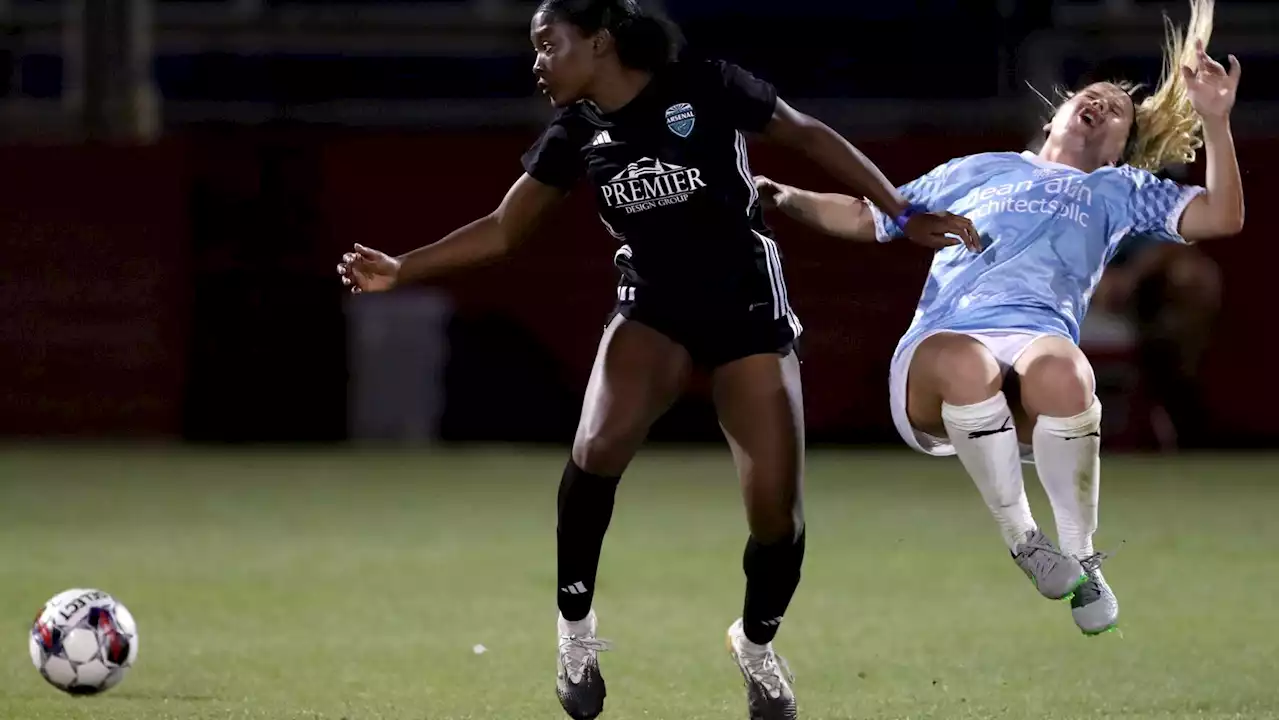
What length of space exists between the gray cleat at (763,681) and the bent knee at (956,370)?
91 cm

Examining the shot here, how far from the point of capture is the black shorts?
5.37 m

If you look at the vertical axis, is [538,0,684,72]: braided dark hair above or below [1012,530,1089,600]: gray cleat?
above

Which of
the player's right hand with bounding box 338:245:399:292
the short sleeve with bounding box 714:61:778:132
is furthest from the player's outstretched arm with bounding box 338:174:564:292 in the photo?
the short sleeve with bounding box 714:61:778:132

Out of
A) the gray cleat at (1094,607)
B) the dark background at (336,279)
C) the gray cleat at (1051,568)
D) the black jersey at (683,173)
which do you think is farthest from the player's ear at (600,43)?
the dark background at (336,279)

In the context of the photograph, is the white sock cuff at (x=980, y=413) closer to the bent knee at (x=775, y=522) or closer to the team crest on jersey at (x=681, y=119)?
the bent knee at (x=775, y=522)

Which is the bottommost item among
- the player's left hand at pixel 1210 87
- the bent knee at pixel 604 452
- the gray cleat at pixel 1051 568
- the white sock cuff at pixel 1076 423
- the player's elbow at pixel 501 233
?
the gray cleat at pixel 1051 568

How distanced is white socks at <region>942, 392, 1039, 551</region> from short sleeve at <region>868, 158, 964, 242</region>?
670 millimetres

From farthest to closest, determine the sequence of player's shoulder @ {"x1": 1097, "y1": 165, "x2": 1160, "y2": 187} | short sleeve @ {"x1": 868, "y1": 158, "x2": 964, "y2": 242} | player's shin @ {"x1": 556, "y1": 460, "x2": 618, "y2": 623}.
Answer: short sleeve @ {"x1": 868, "y1": 158, "x2": 964, "y2": 242}, player's shoulder @ {"x1": 1097, "y1": 165, "x2": 1160, "y2": 187}, player's shin @ {"x1": 556, "y1": 460, "x2": 618, "y2": 623}

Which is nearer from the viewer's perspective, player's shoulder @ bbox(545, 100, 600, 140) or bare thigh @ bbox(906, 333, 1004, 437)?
player's shoulder @ bbox(545, 100, 600, 140)

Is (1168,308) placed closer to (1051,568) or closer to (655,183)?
(1051,568)

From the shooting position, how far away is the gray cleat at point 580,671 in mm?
5527

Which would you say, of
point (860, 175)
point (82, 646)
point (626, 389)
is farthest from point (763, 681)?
point (82, 646)

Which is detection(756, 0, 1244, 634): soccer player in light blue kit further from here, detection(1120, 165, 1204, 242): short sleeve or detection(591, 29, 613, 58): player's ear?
detection(591, 29, 613, 58): player's ear

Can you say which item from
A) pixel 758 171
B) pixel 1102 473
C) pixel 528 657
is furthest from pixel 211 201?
pixel 528 657
